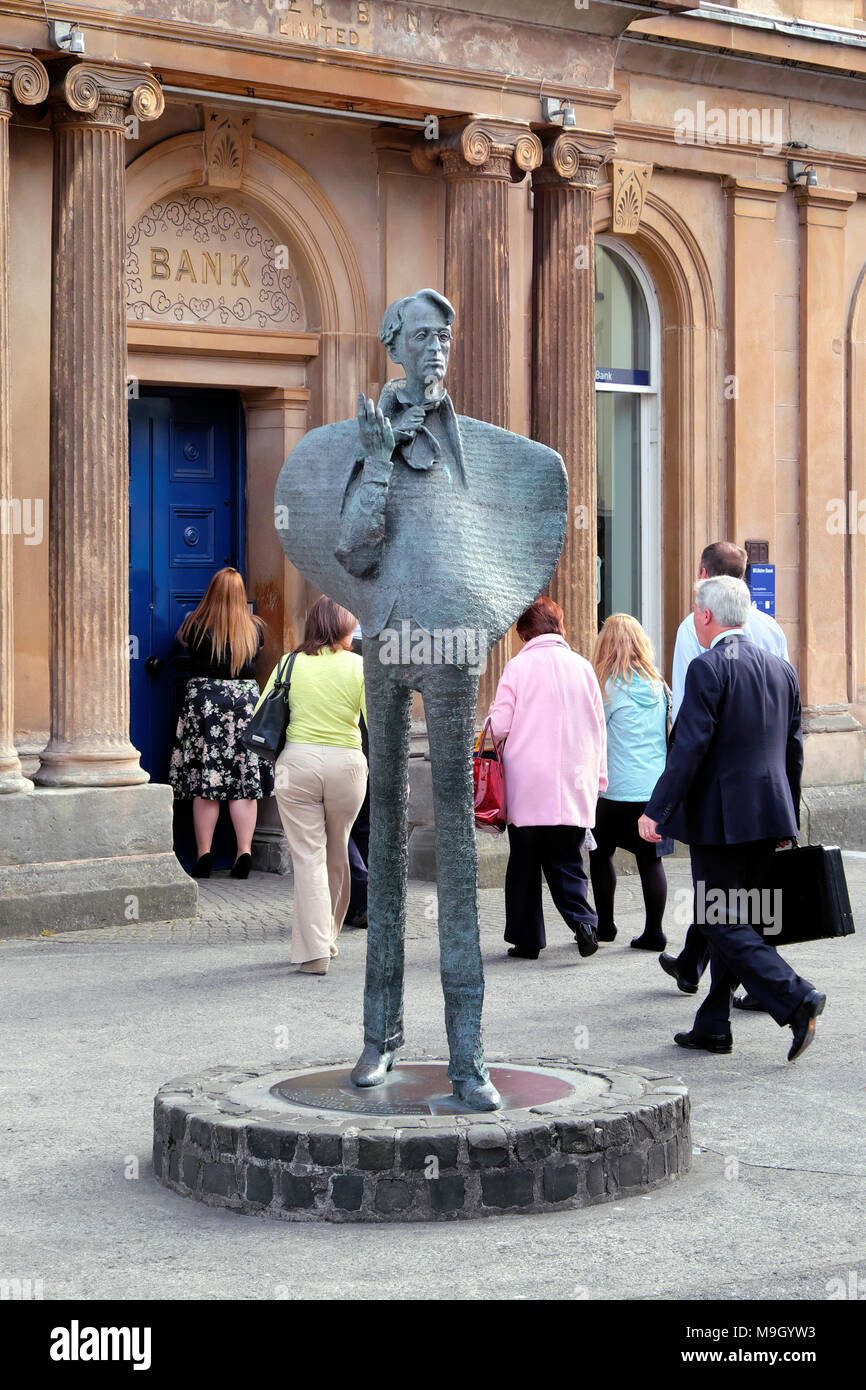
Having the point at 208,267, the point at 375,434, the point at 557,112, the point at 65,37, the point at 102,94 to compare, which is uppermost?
the point at 557,112

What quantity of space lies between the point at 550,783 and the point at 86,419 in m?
3.27

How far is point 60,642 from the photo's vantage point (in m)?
10.9

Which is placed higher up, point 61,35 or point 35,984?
point 61,35

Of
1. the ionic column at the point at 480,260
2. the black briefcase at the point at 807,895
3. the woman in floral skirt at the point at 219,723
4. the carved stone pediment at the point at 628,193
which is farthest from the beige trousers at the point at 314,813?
the carved stone pediment at the point at 628,193

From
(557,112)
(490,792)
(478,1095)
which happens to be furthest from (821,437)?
(478,1095)

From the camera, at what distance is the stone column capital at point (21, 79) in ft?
34.3

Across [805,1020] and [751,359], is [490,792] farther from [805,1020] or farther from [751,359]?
[751,359]

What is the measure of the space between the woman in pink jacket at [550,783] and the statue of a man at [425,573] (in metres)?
3.86

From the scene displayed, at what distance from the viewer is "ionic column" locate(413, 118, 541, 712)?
12.5m

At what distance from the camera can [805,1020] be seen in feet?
23.8

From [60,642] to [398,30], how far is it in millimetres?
4346

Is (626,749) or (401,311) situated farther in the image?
(626,749)
